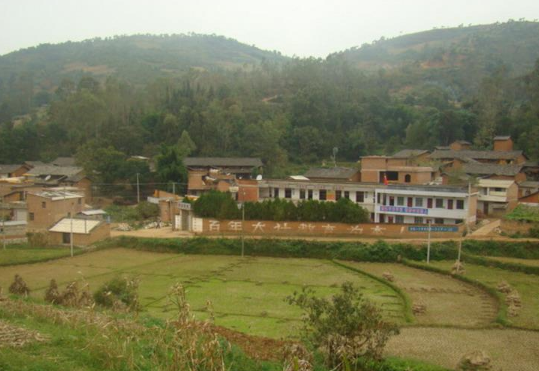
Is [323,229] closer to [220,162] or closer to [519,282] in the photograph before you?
[519,282]

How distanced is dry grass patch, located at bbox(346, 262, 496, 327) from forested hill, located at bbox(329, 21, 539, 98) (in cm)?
6808

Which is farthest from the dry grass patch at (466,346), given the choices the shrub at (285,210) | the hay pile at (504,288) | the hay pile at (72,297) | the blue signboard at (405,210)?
the blue signboard at (405,210)

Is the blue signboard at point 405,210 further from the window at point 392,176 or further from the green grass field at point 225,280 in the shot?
the green grass field at point 225,280

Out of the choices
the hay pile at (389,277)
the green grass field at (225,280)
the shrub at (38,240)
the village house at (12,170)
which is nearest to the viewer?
the green grass field at (225,280)

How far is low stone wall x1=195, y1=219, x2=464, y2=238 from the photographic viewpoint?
30156 millimetres

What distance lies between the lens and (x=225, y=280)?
2352cm

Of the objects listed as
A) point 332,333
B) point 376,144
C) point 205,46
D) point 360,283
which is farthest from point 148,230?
point 205,46

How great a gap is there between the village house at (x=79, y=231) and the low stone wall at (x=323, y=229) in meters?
5.87

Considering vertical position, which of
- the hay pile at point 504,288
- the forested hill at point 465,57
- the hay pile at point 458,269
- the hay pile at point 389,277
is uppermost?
the forested hill at point 465,57

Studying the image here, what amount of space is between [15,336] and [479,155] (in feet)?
152

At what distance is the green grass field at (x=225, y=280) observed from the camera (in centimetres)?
1791

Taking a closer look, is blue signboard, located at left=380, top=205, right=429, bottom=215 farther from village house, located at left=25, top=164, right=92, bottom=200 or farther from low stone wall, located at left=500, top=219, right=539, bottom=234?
village house, located at left=25, top=164, right=92, bottom=200

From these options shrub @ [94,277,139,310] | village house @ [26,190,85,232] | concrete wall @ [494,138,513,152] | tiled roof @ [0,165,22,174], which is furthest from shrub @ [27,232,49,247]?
concrete wall @ [494,138,513,152]

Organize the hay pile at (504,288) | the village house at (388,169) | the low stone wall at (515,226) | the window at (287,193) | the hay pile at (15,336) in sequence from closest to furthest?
the hay pile at (15,336)
the hay pile at (504,288)
the low stone wall at (515,226)
the window at (287,193)
the village house at (388,169)
